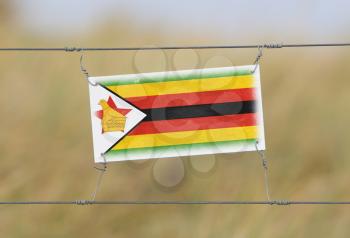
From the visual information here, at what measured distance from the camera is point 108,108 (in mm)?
1263

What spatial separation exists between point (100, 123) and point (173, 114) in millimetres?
222

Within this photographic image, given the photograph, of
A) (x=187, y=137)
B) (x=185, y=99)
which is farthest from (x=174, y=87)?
(x=187, y=137)

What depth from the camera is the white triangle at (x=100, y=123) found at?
4.13 feet

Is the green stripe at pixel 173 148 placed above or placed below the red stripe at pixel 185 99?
below

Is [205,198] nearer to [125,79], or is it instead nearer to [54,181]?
[54,181]

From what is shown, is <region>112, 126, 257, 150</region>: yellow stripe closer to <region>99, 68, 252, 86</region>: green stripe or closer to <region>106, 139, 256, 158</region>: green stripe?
<region>106, 139, 256, 158</region>: green stripe

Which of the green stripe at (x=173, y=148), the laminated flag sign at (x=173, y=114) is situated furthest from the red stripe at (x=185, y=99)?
the green stripe at (x=173, y=148)

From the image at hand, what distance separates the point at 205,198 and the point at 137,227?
42 cm

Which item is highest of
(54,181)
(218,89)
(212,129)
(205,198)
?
(218,89)

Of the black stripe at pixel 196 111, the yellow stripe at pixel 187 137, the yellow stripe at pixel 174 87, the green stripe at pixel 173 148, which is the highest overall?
the yellow stripe at pixel 174 87

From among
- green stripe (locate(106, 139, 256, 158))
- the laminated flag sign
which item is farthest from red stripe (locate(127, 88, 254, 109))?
green stripe (locate(106, 139, 256, 158))

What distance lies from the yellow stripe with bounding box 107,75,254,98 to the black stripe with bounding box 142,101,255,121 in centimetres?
5

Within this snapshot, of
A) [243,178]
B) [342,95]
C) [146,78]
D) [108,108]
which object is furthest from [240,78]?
[342,95]

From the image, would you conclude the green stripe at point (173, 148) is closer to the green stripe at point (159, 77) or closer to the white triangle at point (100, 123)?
the white triangle at point (100, 123)
